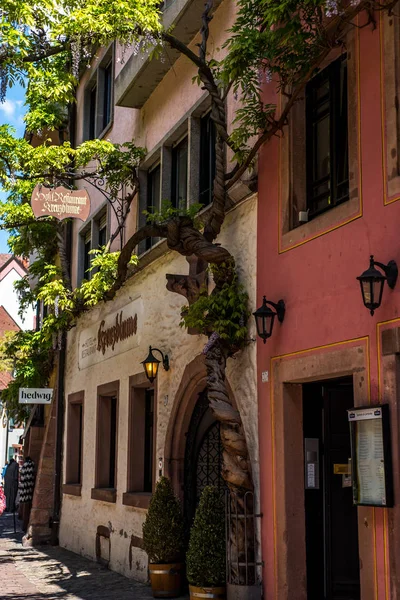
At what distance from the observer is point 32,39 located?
1122cm

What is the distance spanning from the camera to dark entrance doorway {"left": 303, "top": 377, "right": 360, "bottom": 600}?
9227 mm

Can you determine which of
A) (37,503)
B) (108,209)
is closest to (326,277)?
(108,209)

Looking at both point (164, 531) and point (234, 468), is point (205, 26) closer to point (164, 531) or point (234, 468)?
point (234, 468)

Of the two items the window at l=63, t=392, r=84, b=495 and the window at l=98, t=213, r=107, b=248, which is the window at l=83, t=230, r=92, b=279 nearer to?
the window at l=98, t=213, r=107, b=248

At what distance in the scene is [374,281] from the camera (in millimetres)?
7441

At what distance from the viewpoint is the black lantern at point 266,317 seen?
9.48m

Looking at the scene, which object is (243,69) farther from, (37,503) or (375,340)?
(37,503)

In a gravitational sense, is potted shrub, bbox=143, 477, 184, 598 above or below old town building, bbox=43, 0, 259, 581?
below

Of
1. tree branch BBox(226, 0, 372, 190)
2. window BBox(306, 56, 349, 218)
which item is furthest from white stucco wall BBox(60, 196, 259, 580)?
window BBox(306, 56, 349, 218)

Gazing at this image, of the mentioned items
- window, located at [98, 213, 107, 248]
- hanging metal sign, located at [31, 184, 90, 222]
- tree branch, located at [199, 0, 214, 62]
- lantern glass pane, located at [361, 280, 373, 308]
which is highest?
tree branch, located at [199, 0, 214, 62]

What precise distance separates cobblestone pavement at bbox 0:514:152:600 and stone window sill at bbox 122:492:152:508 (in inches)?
41.8

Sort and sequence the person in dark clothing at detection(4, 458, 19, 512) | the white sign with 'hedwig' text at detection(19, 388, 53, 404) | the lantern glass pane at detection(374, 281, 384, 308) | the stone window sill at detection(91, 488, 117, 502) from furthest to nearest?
the person in dark clothing at detection(4, 458, 19, 512)
the white sign with 'hedwig' text at detection(19, 388, 53, 404)
the stone window sill at detection(91, 488, 117, 502)
the lantern glass pane at detection(374, 281, 384, 308)

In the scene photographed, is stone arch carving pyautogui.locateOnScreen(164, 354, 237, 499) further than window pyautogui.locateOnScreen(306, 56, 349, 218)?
Yes

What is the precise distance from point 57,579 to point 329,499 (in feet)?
19.6
